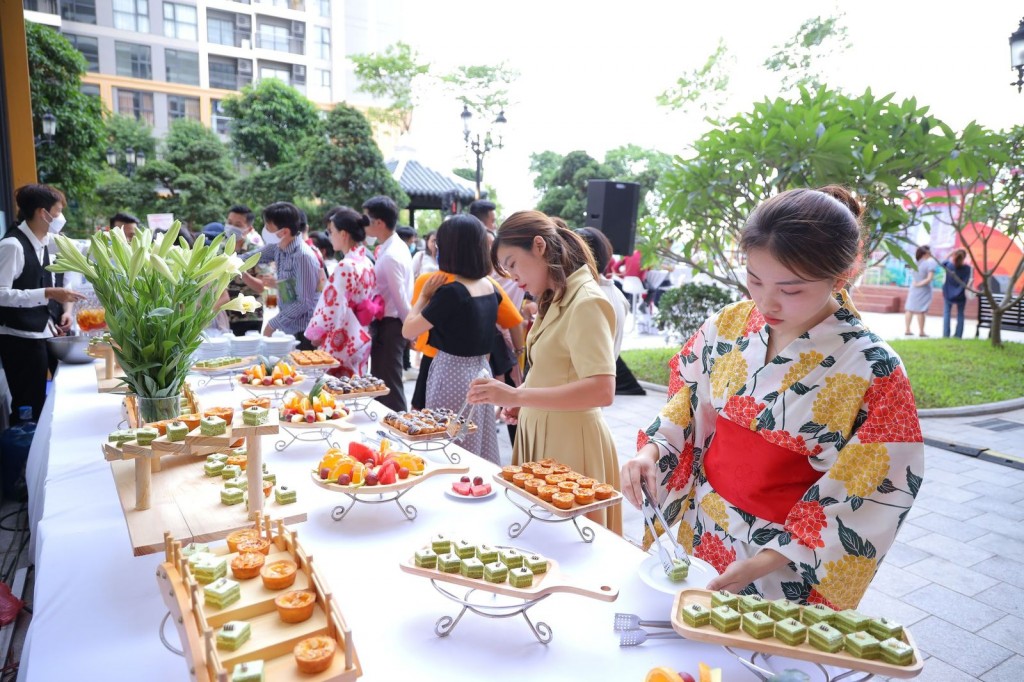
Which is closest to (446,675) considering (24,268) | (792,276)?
(792,276)

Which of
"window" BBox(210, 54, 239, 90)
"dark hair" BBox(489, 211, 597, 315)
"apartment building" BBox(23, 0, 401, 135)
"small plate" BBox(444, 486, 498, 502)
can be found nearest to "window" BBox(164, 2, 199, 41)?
"apartment building" BBox(23, 0, 401, 135)

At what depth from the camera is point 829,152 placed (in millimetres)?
5113

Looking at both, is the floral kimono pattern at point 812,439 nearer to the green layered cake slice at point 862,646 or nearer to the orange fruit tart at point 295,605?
the green layered cake slice at point 862,646

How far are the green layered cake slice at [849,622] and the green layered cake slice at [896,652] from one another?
0.15 ft

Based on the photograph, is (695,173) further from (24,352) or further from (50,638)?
(50,638)

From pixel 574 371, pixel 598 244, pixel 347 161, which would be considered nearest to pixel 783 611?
pixel 574 371

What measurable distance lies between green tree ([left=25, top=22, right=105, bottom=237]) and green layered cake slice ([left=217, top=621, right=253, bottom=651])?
16706 mm

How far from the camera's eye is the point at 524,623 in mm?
1229

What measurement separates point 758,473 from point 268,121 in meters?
25.1

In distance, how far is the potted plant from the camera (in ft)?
5.84

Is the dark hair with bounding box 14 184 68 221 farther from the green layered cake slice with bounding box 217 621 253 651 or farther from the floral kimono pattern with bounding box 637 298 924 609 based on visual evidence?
the floral kimono pattern with bounding box 637 298 924 609

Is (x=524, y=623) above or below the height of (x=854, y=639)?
below

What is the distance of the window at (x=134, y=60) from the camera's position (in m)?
18.0

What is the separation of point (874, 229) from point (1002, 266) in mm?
14546
